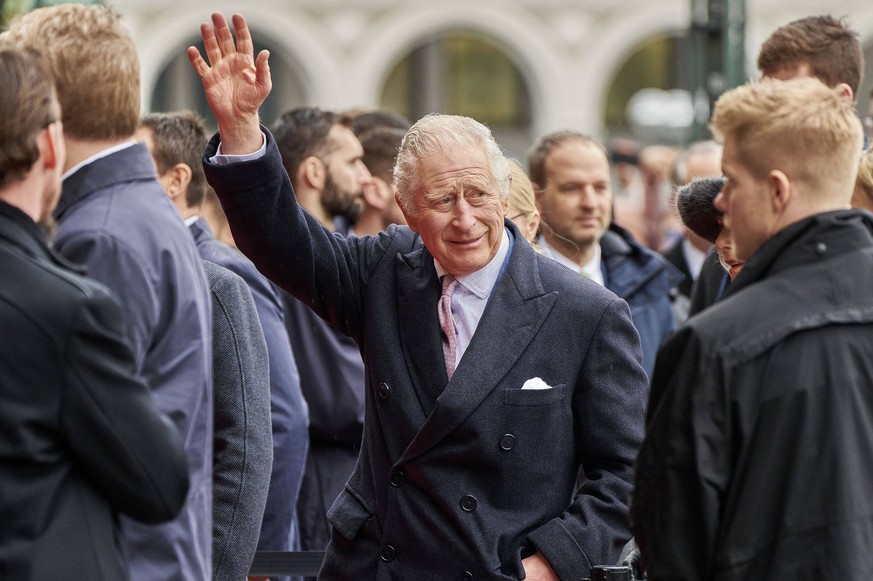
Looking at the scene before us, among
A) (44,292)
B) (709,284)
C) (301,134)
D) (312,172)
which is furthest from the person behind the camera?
(301,134)

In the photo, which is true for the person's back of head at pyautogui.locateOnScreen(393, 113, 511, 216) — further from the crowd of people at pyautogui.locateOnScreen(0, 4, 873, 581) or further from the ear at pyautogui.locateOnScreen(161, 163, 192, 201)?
the ear at pyautogui.locateOnScreen(161, 163, 192, 201)

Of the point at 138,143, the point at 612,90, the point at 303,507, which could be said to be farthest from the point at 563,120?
the point at 138,143

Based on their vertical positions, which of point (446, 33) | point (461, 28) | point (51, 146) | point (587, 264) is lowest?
point (446, 33)

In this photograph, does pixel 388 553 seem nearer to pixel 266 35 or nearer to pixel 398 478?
pixel 398 478

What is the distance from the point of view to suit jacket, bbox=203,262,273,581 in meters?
4.43

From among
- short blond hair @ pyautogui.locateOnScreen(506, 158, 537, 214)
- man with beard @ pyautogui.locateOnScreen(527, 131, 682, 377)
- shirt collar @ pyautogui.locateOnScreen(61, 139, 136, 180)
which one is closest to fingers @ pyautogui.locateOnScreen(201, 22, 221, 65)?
shirt collar @ pyautogui.locateOnScreen(61, 139, 136, 180)

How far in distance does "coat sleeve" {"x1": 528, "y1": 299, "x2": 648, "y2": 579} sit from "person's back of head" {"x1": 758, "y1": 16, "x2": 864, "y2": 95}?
6.58 feet

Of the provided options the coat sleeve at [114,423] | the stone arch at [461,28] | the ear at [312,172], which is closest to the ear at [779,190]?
the coat sleeve at [114,423]

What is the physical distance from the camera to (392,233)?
4520mm

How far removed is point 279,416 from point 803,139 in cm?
270

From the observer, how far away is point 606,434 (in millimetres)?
4125

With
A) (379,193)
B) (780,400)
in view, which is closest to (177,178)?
(379,193)

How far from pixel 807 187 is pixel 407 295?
1388 millimetres

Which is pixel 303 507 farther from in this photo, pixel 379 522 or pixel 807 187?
pixel 807 187
